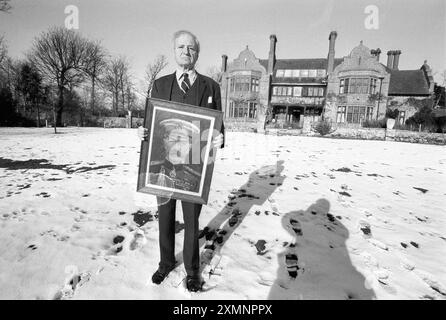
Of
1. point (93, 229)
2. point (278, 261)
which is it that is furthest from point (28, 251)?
point (278, 261)

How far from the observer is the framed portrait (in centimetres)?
227

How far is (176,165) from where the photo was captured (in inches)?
92.3

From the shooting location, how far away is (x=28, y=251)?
3002mm

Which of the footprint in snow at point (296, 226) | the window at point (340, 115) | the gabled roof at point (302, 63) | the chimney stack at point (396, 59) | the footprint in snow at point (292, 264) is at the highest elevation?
the chimney stack at point (396, 59)

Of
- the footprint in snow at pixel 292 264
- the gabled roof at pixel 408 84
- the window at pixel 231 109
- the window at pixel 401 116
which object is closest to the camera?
the footprint in snow at pixel 292 264

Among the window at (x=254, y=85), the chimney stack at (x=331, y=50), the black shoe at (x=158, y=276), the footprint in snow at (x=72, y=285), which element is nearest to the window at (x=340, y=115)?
the chimney stack at (x=331, y=50)

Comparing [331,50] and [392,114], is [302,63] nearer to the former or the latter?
[331,50]

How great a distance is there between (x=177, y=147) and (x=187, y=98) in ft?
1.77

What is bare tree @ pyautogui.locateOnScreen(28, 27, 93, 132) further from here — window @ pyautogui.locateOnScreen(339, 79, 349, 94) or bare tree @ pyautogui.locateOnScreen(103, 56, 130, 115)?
window @ pyautogui.locateOnScreen(339, 79, 349, 94)

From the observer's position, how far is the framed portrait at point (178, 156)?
227cm

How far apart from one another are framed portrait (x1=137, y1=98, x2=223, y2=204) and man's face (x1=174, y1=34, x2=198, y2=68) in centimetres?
57

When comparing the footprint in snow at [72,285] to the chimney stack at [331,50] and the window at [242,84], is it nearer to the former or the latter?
the window at [242,84]

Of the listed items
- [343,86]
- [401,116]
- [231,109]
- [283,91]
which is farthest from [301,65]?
[401,116]
